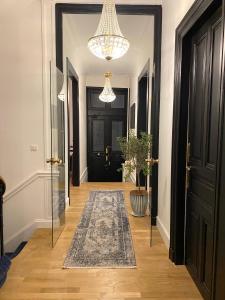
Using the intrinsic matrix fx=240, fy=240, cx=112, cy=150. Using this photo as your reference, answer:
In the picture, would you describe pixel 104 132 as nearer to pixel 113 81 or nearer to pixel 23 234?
pixel 113 81

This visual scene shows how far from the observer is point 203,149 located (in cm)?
193

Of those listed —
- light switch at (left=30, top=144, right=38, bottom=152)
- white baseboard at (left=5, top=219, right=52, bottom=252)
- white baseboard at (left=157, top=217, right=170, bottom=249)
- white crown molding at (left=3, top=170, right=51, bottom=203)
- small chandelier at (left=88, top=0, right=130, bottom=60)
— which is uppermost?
small chandelier at (left=88, top=0, right=130, bottom=60)

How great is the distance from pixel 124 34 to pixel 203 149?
3311 mm

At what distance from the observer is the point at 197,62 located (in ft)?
6.95

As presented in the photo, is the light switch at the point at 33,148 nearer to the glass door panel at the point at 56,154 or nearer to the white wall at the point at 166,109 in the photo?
the glass door panel at the point at 56,154

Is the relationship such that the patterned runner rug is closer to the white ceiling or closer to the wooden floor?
the wooden floor

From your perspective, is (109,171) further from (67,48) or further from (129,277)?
(129,277)

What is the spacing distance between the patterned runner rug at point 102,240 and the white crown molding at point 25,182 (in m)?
0.88

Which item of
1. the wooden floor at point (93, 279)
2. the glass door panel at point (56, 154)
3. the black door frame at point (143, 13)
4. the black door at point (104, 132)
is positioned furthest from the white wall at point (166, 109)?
the black door at point (104, 132)

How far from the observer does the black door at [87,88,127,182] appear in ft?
24.2

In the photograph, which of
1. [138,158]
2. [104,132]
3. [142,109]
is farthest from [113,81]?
[138,158]

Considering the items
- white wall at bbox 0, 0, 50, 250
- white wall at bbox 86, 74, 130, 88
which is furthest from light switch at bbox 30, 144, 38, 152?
white wall at bbox 86, 74, 130, 88

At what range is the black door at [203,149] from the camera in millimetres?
1748

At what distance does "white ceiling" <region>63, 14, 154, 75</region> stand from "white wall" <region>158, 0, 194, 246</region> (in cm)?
82
